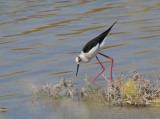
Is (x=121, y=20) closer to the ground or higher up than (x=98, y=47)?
higher up

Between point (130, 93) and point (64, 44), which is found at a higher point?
point (64, 44)

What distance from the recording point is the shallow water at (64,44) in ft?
23.6

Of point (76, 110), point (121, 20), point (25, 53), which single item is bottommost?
point (76, 110)

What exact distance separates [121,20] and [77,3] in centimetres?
323

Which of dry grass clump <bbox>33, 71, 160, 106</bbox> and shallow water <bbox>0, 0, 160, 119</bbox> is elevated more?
shallow water <bbox>0, 0, 160, 119</bbox>

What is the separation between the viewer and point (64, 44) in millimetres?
11859

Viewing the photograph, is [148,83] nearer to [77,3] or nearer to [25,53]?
[25,53]

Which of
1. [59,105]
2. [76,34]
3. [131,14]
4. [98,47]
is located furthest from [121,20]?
[59,105]

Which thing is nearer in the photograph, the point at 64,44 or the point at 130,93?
the point at 130,93

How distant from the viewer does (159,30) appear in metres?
12.4

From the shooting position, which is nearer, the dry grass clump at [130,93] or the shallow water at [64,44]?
the dry grass clump at [130,93]

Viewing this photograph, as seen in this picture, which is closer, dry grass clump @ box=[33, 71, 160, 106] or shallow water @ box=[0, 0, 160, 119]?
dry grass clump @ box=[33, 71, 160, 106]

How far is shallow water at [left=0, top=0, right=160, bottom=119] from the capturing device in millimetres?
7184

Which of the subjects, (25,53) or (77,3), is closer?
(25,53)
